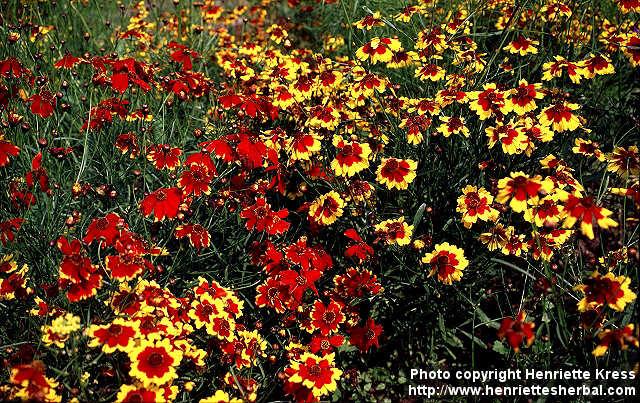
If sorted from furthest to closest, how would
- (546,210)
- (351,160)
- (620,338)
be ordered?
(351,160), (546,210), (620,338)

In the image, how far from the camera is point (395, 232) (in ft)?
7.16

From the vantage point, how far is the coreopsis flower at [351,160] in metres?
2.21

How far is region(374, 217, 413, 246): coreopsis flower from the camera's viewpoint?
216 centimetres

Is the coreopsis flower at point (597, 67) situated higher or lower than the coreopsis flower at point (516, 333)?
higher

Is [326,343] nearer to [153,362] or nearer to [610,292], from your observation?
[153,362]

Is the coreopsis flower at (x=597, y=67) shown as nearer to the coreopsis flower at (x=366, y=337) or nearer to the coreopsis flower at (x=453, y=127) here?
the coreopsis flower at (x=453, y=127)

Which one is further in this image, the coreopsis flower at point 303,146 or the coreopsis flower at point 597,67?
the coreopsis flower at point 597,67

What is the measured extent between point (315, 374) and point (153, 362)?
0.56 meters

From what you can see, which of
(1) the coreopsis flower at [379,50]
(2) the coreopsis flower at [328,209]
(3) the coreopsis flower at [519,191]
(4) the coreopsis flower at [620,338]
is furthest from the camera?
(1) the coreopsis flower at [379,50]

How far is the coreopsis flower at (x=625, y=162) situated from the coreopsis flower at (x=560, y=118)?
20 cm

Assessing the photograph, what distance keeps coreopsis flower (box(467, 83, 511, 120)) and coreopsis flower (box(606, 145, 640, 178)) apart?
1.39 ft

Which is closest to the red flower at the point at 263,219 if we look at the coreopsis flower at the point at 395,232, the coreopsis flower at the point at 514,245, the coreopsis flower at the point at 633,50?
the coreopsis flower at the point at 395,232

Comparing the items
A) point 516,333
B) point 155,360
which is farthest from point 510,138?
point 155,360

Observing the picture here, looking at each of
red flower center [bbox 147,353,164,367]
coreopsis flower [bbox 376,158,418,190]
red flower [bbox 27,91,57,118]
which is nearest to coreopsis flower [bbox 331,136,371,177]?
coreopsis flower [bbox 376,158,418,190]
